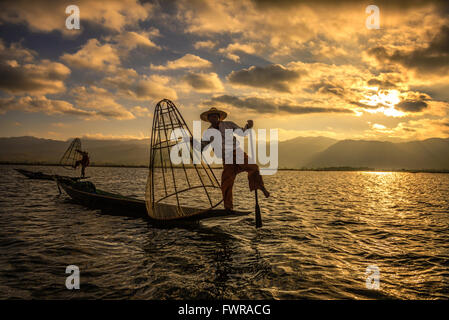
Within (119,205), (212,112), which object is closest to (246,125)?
(212,112)

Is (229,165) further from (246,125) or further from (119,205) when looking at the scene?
(119,205)

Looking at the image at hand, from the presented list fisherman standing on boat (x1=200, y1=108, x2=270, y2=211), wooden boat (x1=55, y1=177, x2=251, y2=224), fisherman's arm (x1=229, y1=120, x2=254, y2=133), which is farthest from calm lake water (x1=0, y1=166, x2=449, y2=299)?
fisherman's arm (x1=229, y1=120, x2=254, y2=133)

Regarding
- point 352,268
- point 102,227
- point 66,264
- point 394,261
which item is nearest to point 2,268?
point 66,264

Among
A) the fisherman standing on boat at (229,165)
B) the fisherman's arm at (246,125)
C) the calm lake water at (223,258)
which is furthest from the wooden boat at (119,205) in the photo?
the fisherman's arm at (246,125)

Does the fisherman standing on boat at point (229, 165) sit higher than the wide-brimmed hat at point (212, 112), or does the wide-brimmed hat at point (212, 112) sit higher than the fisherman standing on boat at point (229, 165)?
the wide-brimmed hat at point (212, 112)

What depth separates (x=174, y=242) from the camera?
8797 mm

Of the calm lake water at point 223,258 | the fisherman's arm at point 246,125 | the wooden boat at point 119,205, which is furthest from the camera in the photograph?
the wooden boat at point 119,205

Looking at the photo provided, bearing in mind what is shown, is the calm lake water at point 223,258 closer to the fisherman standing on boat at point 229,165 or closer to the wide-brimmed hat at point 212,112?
the fisherman standing on boat at point 229,165

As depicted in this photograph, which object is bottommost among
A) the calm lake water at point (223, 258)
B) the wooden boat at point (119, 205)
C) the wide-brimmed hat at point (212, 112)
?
the calm lake water at point (223, 258)

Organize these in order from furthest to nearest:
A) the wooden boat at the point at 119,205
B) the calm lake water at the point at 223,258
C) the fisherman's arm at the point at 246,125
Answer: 1. the wooden boat at the point at 119,205
2. the fisherman's arm at the point at 246,125
3. the calm lake water at the point at 223,258

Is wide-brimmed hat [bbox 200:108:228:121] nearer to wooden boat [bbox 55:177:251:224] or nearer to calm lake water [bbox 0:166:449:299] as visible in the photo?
wooden boat [bbox 55:177:251:224]

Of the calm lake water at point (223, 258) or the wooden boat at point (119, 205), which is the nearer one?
the calm lake water at point (223, 258)

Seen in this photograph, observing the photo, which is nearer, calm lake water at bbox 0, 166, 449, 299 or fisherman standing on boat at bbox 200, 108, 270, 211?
calm lake water at bbox 0, 166, 449, 299
